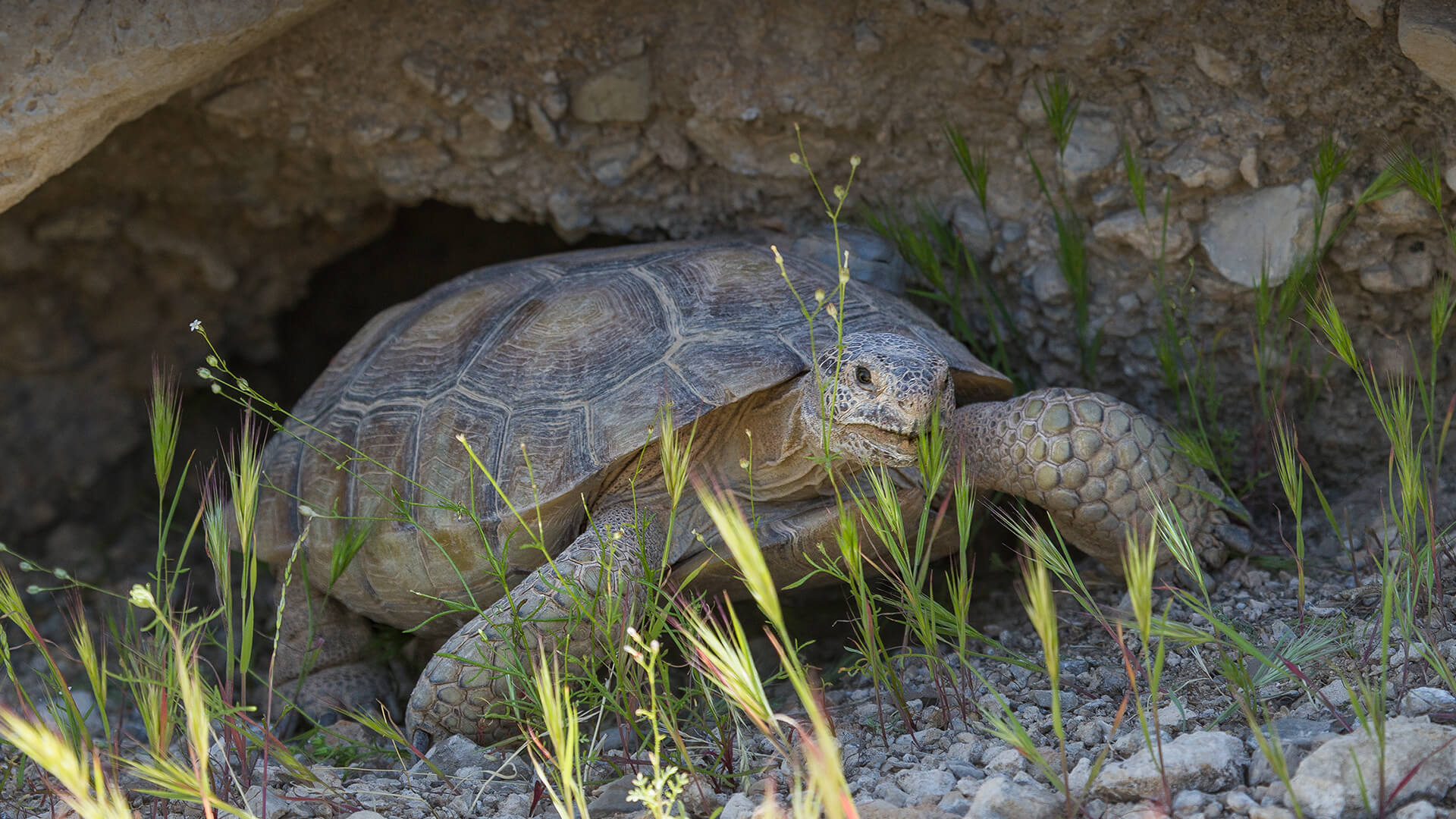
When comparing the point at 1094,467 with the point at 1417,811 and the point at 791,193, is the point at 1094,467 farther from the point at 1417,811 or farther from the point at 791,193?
the point at 791,193

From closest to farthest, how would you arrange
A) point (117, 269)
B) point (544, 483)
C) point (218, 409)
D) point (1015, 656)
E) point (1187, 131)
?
point (1015, 656) → point (544, 483) → point (1187, 131) → point (117, 269) → point (218, 409)


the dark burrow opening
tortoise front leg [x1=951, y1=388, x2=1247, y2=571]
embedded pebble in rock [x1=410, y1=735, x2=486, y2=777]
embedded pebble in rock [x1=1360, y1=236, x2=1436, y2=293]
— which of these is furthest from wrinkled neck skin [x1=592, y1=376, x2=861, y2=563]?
the dark burrow opening

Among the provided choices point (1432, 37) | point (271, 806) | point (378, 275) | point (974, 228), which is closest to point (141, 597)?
point (271, 806)

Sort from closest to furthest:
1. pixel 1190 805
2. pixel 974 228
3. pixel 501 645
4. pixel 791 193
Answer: pixel 1190 805
pixel 501 645
pixel 974 228
pixel 791 193

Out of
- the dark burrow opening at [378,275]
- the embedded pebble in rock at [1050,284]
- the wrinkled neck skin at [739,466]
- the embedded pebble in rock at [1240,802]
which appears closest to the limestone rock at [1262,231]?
the embedded pebble in rock at [1050,284]

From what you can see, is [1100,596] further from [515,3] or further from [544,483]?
[515,3]

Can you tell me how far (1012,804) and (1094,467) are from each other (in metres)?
1.31

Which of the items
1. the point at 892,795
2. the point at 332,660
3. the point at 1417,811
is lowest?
the point at 332,660

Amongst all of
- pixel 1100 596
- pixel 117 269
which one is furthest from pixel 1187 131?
pixel 117 269

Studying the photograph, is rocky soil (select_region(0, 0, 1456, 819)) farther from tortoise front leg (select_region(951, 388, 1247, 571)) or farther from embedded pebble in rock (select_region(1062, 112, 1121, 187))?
tortoise front leg (select_region(951, 388, 1247, 571))

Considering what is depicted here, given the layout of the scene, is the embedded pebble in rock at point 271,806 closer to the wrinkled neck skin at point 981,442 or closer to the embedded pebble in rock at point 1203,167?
the wrinkled neck skin at point 981,442

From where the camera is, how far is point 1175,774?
1621mm

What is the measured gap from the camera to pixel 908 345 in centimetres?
253

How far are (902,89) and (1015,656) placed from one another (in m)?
1.94
